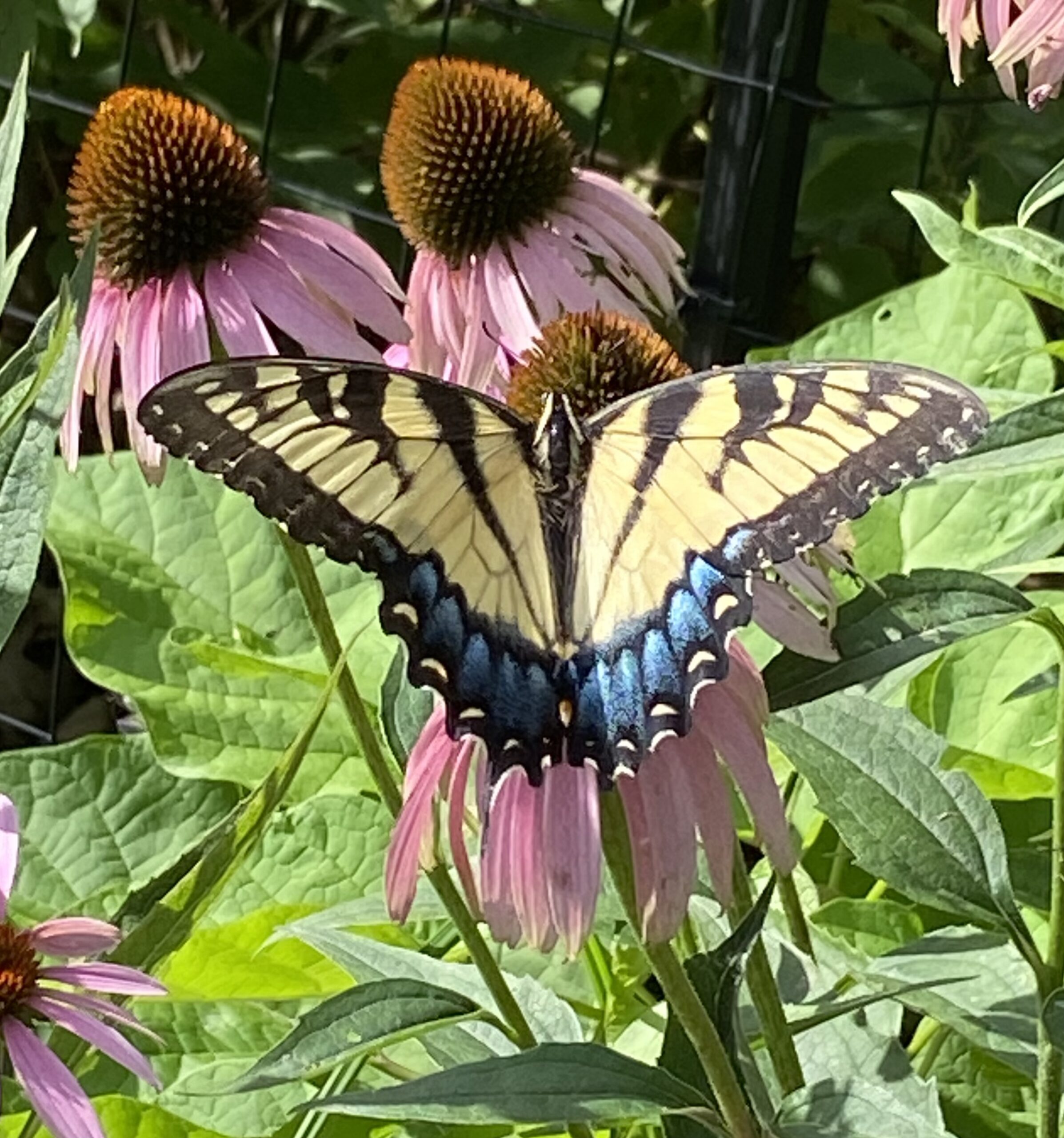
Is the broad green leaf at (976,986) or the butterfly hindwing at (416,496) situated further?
the broad green leaf at (976,986)

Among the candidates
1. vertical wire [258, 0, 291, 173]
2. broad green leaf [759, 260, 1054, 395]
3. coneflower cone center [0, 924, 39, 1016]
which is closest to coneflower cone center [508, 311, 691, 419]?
coneflower cone center [0, 924, 39, 1016]

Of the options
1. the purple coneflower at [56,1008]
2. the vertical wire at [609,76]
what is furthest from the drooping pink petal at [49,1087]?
the vertical wire at [609,76]

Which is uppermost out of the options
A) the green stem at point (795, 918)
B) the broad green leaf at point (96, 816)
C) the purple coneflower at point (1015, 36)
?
the purple coneflower at point (1015, 36)

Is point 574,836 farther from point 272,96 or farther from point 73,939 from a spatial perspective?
point 272,96

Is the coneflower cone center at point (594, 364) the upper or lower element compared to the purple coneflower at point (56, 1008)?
upper

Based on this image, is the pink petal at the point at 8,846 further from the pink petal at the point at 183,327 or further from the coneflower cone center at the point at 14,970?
the pink petal at the point at 183,327

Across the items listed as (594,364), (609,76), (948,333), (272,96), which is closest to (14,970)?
(594,364)

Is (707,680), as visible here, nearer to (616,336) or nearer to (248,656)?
(616,336)
